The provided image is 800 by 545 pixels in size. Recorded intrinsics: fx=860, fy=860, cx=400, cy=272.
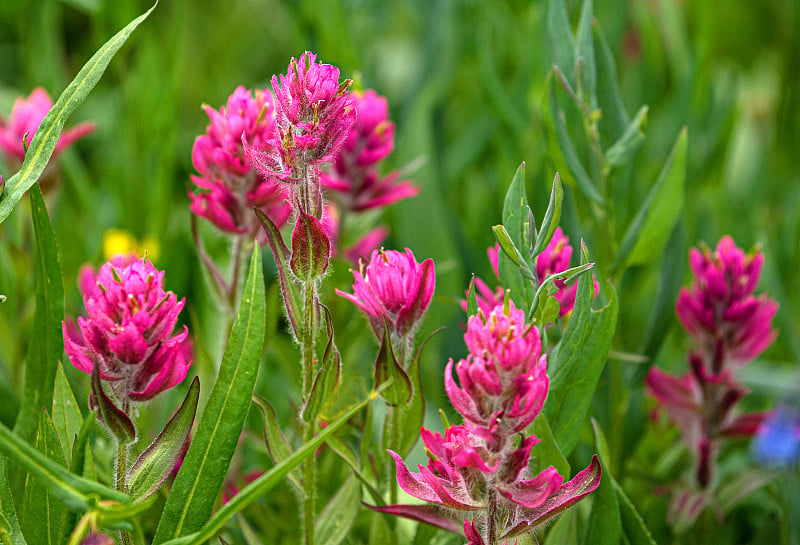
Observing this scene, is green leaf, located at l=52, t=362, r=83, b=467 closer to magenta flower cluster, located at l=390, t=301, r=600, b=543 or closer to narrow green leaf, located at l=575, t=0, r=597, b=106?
magenta flower cluster, located at l=390, t=301, r=600, b=543

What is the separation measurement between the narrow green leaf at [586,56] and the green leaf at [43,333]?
1.46ft

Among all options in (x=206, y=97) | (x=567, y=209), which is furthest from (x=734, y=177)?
(x=206, y=97)

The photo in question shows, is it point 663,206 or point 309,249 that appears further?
point 663,206

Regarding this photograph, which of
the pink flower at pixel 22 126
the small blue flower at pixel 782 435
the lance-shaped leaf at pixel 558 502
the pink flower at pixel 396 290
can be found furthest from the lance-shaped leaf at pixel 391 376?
the pink flower at pixel 22 126

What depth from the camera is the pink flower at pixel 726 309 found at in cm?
71

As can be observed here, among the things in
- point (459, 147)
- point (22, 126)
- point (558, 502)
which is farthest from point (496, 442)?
point (459, 147)

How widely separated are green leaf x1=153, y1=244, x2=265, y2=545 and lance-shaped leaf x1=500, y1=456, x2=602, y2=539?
0.58 feet

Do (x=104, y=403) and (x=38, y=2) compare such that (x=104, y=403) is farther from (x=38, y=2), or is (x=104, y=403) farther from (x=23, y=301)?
Result: (x=38, y=2)

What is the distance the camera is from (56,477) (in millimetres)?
442

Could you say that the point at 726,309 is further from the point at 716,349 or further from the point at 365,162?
the point at 365,162

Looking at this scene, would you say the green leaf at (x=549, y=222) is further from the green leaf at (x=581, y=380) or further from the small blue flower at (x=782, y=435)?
the small blue flower at (x=782, y=435)

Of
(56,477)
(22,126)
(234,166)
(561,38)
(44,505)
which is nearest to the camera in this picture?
(56,477)

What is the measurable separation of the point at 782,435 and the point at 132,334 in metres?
0.56

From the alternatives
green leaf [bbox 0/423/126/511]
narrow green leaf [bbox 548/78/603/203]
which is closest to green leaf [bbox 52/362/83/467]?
green leaf [bbox 0/423/126/511]
